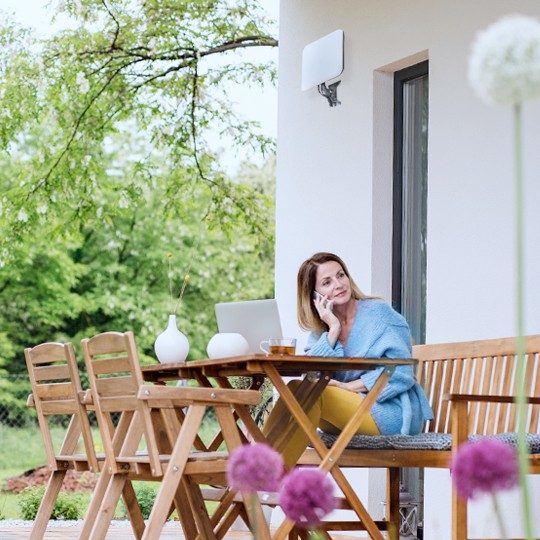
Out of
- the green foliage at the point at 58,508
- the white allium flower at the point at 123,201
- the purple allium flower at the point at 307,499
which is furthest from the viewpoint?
the white allium flower at the point at 123,201

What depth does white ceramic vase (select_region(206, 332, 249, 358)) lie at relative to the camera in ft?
13.6

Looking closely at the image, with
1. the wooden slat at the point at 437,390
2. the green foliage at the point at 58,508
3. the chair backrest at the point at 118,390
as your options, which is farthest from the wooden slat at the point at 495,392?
the green foliage at the point at 58,508

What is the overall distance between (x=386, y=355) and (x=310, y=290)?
1.62 ft

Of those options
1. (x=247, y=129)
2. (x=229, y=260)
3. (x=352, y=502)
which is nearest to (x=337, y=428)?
(x=352, y=502)

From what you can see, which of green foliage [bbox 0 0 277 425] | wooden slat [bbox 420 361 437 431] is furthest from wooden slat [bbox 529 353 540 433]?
green foliage [bbox 0 0 277 425]

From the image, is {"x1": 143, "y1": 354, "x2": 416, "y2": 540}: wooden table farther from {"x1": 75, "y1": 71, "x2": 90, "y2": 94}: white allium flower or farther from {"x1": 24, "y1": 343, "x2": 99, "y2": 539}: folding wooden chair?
{"x1": 75, "y1": 71, "x2": 90, "y2": 94}: white allium flower

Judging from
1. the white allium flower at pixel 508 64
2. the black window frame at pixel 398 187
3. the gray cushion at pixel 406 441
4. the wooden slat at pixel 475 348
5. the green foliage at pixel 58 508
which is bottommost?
the green foliage at pixel 58 508

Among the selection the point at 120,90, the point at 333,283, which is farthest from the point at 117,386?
the point at 120,90

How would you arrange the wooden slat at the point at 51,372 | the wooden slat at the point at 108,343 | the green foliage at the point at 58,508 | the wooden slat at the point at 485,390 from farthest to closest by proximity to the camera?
the green foliage at the point at 58,508, the wooden slat at the point at 51,372, the wooden slat at the point at 485,390, the wooden slat at the point at 108,343

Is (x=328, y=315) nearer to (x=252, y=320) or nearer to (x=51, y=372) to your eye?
(x=252, y=320)

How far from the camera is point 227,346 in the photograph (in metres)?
4.17

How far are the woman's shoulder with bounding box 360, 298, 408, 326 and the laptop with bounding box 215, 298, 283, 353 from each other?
34 centimetres

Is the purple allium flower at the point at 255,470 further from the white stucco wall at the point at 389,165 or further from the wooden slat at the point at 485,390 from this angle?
the white stucco wall at the point at 389,165

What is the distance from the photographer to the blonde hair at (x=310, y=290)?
434 centimetres
